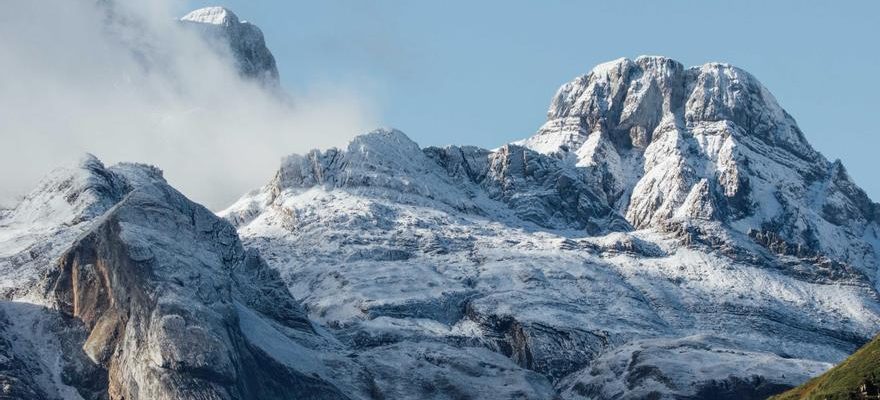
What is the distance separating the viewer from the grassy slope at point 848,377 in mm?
172250

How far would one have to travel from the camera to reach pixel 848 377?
6909 inches

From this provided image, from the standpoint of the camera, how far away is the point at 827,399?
17188cm

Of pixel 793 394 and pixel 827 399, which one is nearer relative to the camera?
pixel 827 399

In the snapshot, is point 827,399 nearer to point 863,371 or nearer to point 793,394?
point 863,371

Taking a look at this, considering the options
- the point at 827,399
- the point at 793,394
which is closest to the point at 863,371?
the point at 827,399

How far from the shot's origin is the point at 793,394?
192625 millimetres

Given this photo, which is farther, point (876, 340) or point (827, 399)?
point (876, 340)

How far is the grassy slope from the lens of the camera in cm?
17225

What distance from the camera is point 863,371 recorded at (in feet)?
575

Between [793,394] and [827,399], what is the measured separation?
68.3 ft

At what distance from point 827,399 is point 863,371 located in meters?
5.25

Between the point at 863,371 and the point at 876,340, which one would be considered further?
the point at 876,340

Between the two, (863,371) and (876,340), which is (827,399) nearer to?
(863,371)

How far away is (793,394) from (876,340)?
959 cm
